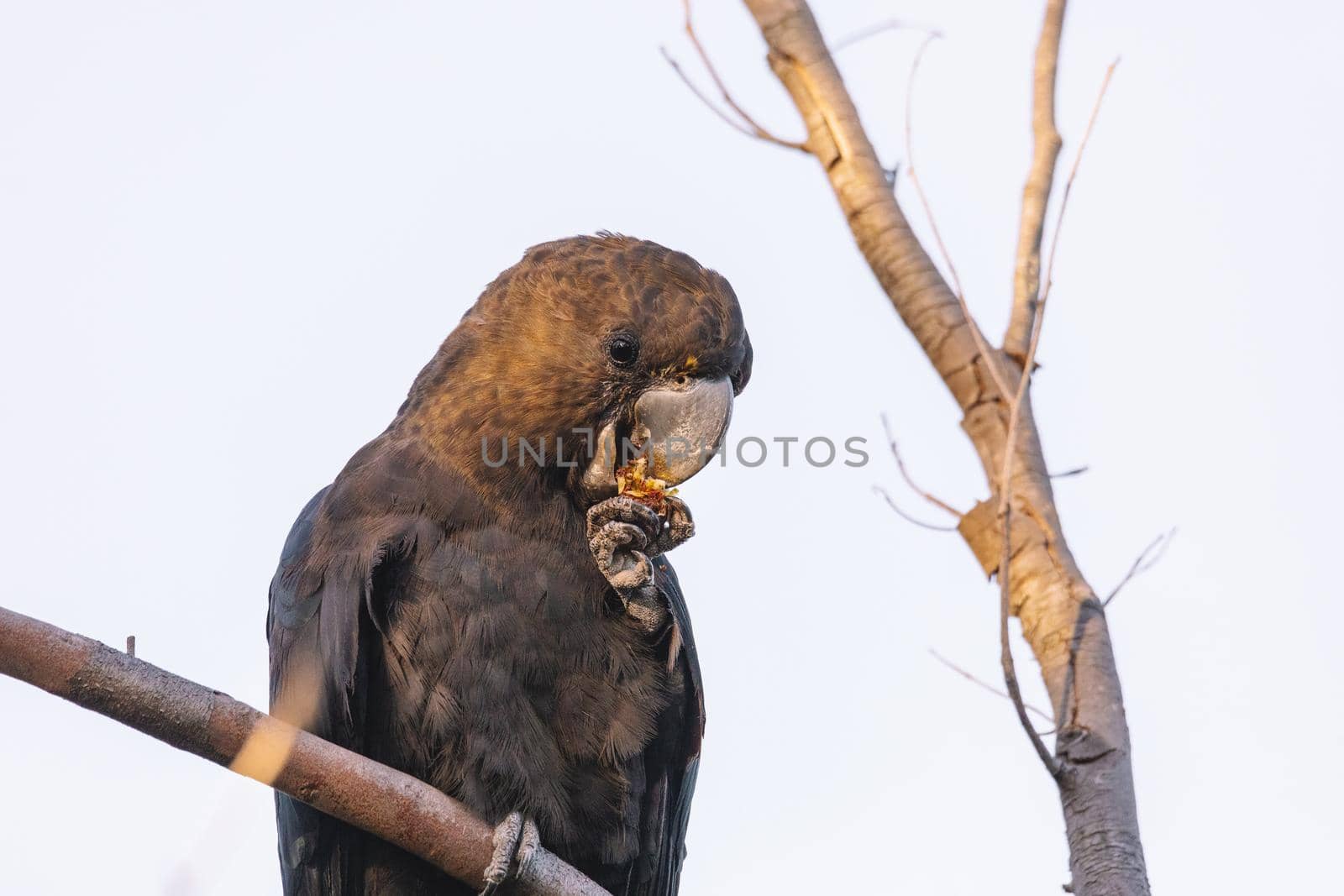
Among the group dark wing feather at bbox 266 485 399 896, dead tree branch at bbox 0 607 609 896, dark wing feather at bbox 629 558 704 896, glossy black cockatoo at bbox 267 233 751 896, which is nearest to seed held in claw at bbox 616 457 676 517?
glossy black cockatoo at bbox 267 233 751 896

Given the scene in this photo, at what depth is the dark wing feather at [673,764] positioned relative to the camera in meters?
4.53

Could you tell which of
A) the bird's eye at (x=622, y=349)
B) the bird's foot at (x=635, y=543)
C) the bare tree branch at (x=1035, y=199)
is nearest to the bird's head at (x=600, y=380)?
the bird's eye at (x=622, y=349)

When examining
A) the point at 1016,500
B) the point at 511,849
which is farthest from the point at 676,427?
the point at 511,849

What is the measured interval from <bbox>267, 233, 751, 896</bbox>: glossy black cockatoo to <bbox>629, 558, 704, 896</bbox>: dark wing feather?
11mm

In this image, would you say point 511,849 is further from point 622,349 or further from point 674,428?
point 622,349

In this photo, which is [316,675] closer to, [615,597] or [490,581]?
[490,581]

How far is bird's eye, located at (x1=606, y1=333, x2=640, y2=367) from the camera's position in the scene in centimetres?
446

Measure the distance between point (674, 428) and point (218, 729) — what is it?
6.08 ft

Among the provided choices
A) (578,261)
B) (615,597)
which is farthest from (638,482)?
(578,261)

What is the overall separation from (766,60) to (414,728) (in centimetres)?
276

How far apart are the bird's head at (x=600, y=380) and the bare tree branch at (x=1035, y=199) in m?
1.00

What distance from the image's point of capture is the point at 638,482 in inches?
173

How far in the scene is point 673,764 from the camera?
4.66 metres

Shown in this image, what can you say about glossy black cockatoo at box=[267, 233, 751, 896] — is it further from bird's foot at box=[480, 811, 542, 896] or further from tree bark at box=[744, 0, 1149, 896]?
tree bark at box=[744, 0, 1149, 896]
